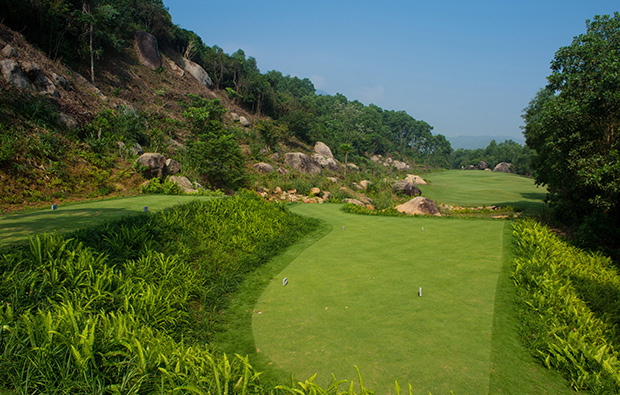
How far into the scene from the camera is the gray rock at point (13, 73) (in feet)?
45.8

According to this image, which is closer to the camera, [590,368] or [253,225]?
[590,368]

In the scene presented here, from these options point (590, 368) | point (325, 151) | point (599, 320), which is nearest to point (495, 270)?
point (599, 320)

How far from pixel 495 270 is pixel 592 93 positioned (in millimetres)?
5434

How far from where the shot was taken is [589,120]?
8.85 m

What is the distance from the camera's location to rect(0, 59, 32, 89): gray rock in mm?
13969

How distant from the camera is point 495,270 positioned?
22.8 feet

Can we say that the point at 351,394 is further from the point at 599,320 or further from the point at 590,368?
the point at 599,320

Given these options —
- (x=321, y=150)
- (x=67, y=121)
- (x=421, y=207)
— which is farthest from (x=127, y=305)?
(x=321, y=150)

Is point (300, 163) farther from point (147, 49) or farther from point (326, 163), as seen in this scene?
point (147, 49)

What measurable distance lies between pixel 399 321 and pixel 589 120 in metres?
8.29

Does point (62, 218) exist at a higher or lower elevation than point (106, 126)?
lower

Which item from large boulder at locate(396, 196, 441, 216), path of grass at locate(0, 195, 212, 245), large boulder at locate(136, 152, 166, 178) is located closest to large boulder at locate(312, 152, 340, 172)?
large boulder at locate(396, 196, 441, 216)

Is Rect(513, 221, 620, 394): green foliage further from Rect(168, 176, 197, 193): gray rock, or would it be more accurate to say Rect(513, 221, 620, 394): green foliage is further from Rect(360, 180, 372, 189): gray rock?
Rect(360, 180, 372, 189): gray rock

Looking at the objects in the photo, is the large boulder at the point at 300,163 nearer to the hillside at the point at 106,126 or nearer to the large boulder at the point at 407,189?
the hillside at the point at 106,126
